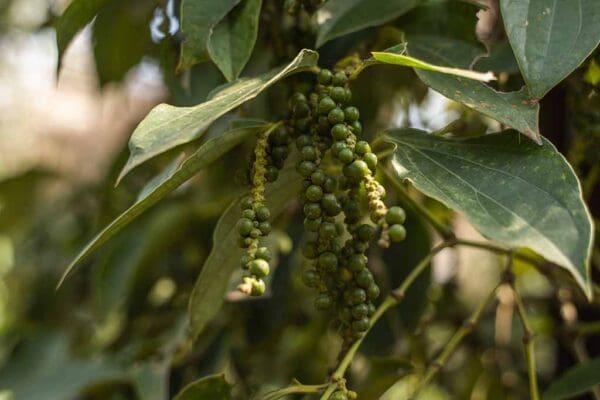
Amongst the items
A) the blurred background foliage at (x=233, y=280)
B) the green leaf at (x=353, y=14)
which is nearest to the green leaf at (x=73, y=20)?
the blurred background foliage at (x=233, y=280)

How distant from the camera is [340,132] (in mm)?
575

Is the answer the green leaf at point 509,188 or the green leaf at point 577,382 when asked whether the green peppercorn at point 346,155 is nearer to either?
the green leaf at point 509,188

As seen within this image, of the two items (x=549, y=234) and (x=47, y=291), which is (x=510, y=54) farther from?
(x=47, y=291)

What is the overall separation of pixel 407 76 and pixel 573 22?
0.50 meters

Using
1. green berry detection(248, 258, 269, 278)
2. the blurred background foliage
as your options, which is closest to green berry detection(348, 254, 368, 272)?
green berry detection(248, 258, 269, 278)

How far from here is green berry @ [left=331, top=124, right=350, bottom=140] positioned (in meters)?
0.58

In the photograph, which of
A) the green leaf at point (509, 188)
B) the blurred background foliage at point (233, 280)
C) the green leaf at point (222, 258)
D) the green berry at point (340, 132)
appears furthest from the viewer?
the blurred background foliage at point (233, 280)

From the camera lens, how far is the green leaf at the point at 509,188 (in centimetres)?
47

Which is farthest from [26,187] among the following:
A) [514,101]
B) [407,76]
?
[514,101]

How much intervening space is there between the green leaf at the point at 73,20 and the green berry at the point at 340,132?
11.4 inches

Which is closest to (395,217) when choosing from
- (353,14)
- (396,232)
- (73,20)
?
(396,232)

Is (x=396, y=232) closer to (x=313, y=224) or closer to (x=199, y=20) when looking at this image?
(x=313, y=224)

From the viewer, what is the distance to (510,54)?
0.73 metres

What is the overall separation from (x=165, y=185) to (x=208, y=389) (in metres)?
0.23
